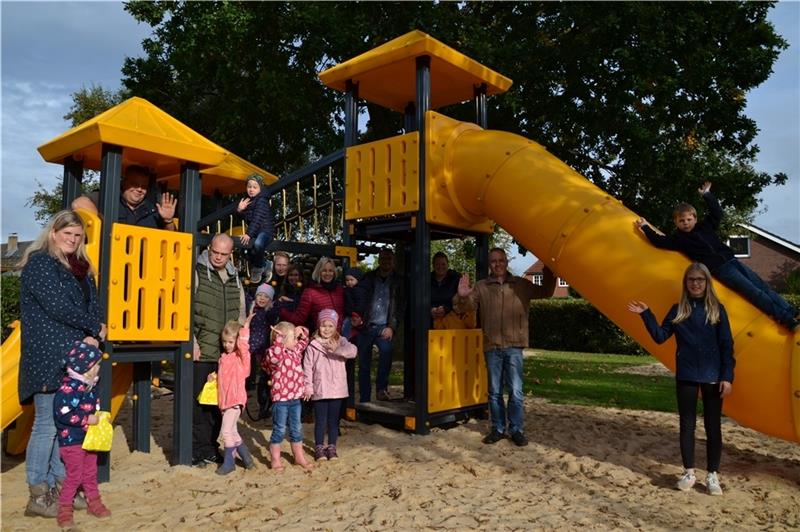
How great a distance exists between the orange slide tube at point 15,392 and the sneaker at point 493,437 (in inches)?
142

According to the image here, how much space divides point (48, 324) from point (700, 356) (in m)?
4.73

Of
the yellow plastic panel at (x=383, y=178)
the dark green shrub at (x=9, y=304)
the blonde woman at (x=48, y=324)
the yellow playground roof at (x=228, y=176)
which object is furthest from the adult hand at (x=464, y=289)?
the dark green shrub at (x=9, y=304)

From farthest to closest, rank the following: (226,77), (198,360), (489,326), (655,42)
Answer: (226,77) < (655,42) < (489,326) < (198,360)

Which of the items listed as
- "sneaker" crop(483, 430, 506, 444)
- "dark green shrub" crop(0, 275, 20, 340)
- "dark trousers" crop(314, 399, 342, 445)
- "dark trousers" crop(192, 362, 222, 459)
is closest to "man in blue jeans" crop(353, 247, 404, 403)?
"sneaker" crop(483, 430, 506, 444)

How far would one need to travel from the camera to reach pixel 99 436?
13.9 ft

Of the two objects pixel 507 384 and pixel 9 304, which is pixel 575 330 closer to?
pixel 507 384

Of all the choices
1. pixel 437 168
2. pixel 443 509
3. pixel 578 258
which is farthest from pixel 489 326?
pixel 443 509

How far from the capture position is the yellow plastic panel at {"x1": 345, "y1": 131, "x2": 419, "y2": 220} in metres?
7.55

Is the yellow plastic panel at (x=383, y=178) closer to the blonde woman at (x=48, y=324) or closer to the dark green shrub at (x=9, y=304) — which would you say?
the blonde woman at (x=48, y=324)

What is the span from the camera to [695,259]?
5.58 meters

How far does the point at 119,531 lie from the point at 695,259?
4964 millimetres

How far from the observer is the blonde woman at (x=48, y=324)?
13.4ft

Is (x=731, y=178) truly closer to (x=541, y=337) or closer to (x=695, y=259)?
(x=695, y=259)

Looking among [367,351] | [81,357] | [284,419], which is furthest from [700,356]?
[81,357]
